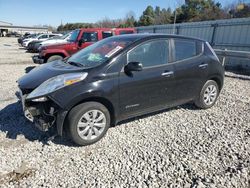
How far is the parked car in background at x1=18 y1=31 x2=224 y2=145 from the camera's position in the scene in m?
3.28

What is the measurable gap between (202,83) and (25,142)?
365 cm

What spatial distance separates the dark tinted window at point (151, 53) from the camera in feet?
12.6

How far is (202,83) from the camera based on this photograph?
482 centimetres

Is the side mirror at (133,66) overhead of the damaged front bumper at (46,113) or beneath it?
overhead

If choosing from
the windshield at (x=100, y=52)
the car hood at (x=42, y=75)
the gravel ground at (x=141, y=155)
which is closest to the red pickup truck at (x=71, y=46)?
the gravel ground at (x=141, y=155)

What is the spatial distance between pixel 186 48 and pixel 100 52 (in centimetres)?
179

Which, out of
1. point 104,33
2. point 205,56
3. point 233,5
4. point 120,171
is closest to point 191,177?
point 120,171

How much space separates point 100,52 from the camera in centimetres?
410

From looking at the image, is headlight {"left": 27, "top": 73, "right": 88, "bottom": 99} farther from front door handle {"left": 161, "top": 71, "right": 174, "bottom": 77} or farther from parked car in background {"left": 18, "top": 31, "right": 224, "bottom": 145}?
front door handle {"left": 161, "top": 71, "right": 174, "bottom": 77}

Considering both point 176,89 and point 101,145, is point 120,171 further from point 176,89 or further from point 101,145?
point 176,89

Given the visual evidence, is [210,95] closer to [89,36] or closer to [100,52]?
[100,52]

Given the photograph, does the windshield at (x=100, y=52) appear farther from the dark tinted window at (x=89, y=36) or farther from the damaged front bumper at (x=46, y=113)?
the dark tinted window at (x=89, y=36)

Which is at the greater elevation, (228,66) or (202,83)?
(202,83)

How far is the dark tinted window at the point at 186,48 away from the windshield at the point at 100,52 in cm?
96
